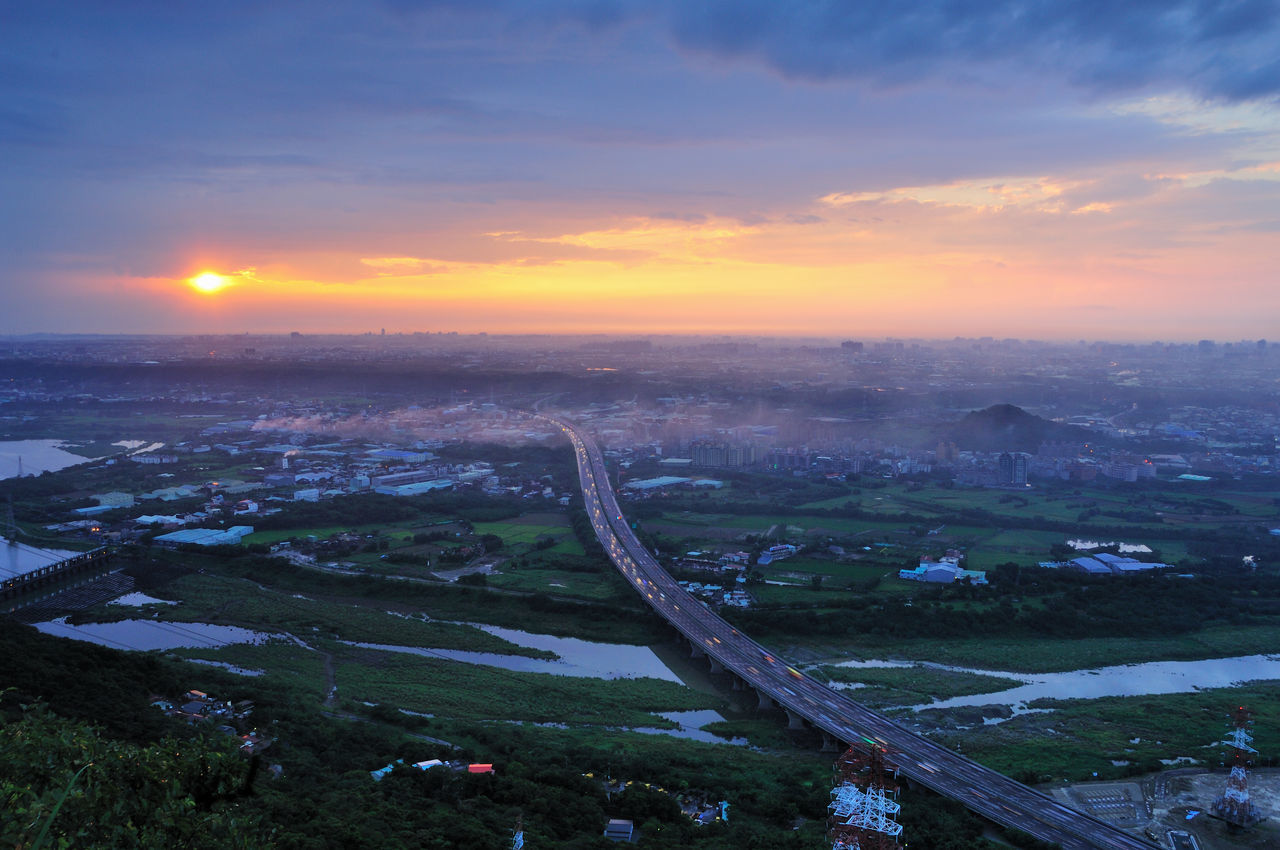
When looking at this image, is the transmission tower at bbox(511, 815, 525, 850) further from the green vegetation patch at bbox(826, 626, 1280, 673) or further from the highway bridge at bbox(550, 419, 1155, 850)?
the green vegetation patch at bbox(826, 626, 1280, 673)

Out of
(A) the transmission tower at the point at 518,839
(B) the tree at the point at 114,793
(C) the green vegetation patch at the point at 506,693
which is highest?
(B) the tree at the point at 114,793

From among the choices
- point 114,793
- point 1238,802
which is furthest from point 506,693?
point 1238,802

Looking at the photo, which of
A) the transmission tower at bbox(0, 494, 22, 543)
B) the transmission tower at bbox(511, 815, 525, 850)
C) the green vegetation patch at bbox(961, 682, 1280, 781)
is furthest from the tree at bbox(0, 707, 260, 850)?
the transmission tower at bbox(0, 494, 22, 543)

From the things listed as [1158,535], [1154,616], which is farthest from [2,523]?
[1158,535]

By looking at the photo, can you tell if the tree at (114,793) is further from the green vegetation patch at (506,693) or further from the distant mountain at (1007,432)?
the distant mountain at (1007,432)

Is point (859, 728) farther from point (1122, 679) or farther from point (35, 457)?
point (35, 457)

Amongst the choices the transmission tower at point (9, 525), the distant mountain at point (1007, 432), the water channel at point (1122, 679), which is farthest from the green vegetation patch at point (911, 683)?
the distant mountain at point (1007, 432)

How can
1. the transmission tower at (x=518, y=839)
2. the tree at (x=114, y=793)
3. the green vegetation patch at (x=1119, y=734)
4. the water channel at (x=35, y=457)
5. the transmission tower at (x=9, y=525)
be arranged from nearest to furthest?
the tree at (x=114, y=793)
the transmission tower at (x=518, y=839)
the green vegetation patch at (x=1119, y=734)
the transmission tower at (x=9, y=525)
the water channel at (x=35, y=457)
